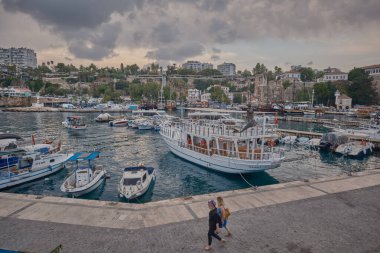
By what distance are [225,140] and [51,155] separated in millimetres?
18863

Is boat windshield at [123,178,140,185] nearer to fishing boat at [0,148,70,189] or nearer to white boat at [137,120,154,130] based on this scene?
fishing boat at [0,148,70,189]

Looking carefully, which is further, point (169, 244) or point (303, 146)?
point (303, 146)

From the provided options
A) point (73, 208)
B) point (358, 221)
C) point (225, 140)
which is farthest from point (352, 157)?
point (73, 208)

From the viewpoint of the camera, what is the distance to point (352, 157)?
3725cm

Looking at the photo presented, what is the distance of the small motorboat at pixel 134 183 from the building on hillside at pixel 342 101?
125m

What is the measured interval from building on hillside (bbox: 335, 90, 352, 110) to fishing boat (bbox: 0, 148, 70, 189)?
12822 cm

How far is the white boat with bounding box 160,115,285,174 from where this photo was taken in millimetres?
24750

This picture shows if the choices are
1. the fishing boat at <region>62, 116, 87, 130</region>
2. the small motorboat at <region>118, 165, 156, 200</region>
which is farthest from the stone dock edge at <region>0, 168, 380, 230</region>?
the fishing boat at <region>62, 116, 87, 130</region>

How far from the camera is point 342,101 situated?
122 m

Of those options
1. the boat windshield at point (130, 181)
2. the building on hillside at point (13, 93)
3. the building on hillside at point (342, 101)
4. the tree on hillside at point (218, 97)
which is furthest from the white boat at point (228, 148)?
the building on hillside at point (13, 93)

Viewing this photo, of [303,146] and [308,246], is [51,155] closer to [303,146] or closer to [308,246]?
[308,246]

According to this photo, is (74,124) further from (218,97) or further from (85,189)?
(218,97)

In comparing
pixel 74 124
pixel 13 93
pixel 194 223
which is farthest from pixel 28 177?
pixel 13 93

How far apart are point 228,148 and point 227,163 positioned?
61.4 inches
